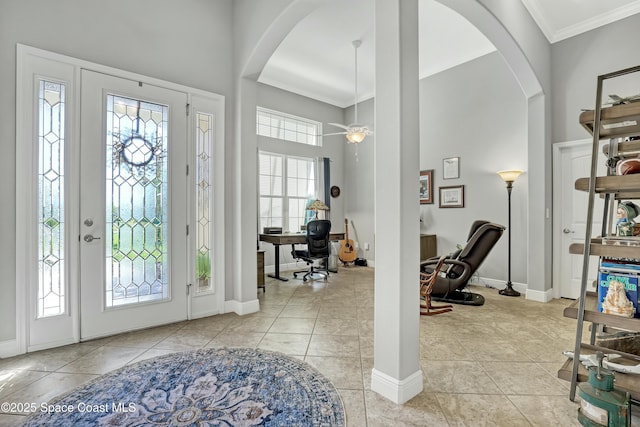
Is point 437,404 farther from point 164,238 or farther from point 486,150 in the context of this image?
point 486,150

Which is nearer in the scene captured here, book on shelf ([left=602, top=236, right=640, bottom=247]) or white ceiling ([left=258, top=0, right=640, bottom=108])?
book on shelf ([left=602, top=236, right=640, bottom=247])

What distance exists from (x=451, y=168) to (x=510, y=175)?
103cm

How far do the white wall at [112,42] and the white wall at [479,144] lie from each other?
3.49m

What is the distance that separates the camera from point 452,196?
16.4ft

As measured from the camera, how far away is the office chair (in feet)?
11.6

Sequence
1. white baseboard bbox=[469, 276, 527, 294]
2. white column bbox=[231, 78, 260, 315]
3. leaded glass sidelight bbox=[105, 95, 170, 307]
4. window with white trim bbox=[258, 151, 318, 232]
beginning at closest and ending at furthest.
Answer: leaded glass sidelight bbox=[105, 95, 170, 307], white column bbox=[231, 78, 260, 315], white baseboard bbox=[469, 276, 527, 294], window with white trim bbox=[258, 151, 318, 232]

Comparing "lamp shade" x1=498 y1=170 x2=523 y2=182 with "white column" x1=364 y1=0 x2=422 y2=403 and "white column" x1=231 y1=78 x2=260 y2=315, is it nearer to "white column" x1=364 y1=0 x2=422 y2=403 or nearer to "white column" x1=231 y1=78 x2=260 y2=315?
"white column" x1=364 y1=0 x2=422 y2=403

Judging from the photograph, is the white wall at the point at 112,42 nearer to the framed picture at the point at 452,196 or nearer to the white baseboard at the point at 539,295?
the framed picture at the point at 452,196

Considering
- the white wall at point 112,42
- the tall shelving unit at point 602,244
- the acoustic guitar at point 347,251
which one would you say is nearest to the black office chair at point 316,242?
the acoustic guitar at point 347,251

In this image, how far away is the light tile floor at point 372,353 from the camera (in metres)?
1.68

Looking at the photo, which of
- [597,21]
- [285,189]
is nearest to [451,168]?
[597,21]

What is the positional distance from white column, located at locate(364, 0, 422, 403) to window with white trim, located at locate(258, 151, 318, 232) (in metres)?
A: 4.03

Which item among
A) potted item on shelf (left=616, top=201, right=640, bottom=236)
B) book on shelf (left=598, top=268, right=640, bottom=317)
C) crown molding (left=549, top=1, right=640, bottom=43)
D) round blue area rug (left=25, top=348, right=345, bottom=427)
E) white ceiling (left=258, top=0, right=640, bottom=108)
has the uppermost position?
white ceiling (left=258, top=0, right=640, bottom=108)

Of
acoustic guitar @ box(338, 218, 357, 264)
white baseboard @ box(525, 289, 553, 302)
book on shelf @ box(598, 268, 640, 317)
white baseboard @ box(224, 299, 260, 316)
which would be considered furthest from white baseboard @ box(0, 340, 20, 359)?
white baseboard @ box(525, 289, 553, 302)
